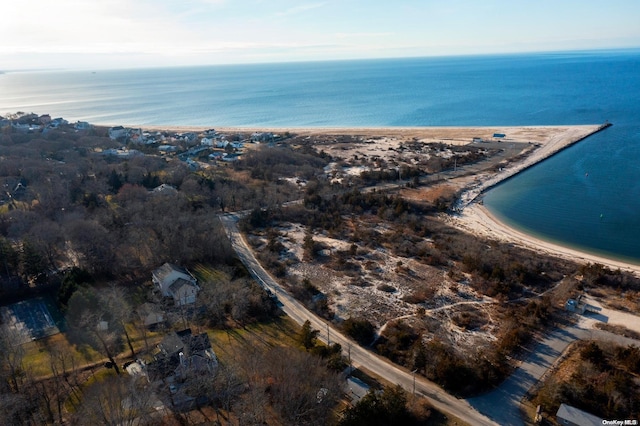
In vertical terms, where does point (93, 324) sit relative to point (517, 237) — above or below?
above

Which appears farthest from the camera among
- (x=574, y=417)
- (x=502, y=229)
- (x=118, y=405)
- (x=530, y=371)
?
(x=502, y=229)

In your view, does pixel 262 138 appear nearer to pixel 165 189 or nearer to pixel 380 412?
pixel 165 189

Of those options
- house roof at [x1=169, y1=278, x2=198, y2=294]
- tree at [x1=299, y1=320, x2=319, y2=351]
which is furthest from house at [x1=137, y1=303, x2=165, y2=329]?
tree at [x1=299, y1=320, x2=319, y2=351]

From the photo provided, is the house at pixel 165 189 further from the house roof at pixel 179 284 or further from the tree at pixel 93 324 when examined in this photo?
the tree at pixel 93 324

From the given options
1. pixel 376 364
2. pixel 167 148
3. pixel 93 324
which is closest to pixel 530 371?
pixel 376 364

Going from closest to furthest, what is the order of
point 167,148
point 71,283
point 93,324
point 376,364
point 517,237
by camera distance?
point 376,364
point 93,324
point 71,283
point 517,237
point 167,148
